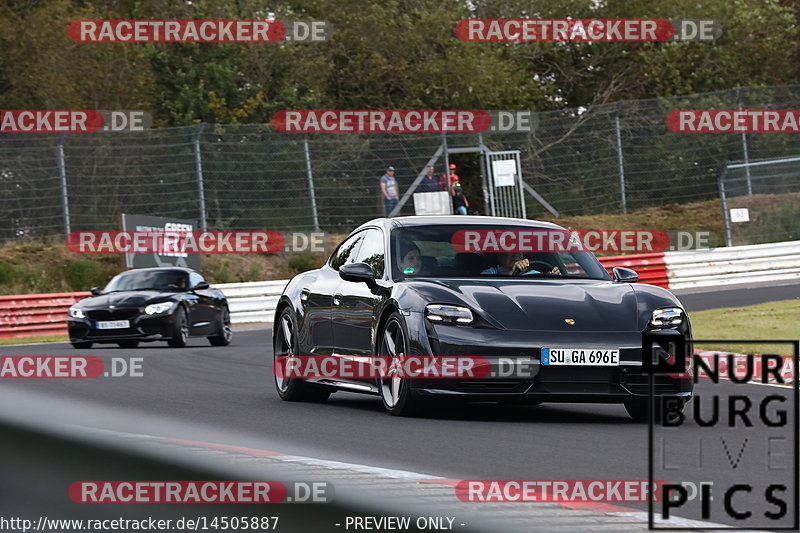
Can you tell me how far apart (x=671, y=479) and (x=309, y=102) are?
3394 cm

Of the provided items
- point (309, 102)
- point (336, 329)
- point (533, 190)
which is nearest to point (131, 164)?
point (533, 190)

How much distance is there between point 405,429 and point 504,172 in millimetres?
24002

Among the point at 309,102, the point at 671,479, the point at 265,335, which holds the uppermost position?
the point at 309,102

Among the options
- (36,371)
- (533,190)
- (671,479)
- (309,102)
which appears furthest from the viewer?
(309,102)

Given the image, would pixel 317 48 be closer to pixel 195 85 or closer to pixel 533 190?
pixel 195 85

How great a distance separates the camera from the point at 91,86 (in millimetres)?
36469

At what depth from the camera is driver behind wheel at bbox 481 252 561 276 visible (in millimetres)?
10383

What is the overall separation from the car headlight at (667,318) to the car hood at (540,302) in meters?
0.11

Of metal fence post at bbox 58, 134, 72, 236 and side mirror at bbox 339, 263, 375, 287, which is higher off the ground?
metal fence post at bbox 58, 134, 72, 236

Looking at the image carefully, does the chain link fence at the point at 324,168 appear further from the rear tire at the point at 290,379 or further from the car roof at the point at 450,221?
the car roof at the point at 450,221

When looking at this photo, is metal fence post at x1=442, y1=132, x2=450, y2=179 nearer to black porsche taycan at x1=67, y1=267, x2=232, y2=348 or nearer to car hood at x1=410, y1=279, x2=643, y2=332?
black porsche taycan at x1=67, y1=267, x2=232, y2=348

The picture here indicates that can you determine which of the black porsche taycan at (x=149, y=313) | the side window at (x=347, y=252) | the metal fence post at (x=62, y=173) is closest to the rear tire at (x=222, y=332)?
the black porsche taycan at (x=149, y=313)

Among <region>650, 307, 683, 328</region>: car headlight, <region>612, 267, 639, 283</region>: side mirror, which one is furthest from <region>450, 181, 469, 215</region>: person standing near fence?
<region>650, 307, 683, 328</region>: car headlight

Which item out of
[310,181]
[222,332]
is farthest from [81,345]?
[310,181]
